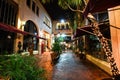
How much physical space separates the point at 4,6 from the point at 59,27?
A: 2019 centimetres

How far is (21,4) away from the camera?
1136 cm

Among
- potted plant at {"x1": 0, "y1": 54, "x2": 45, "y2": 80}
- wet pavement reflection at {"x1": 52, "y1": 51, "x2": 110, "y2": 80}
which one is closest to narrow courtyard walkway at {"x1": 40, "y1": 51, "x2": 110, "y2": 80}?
wet pavement reflection at {"x1": 52, "y1": 51, "x2": 110, "y2": 80}

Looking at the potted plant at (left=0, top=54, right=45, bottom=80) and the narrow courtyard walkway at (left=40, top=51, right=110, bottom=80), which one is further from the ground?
the potted plant at (left=0, top=54, right=45, bottom=80)

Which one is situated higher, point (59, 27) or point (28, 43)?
point (59, 27)

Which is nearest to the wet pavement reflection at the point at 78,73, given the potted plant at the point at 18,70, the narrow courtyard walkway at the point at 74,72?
the narrow courtyard walkway at the point at 74,72

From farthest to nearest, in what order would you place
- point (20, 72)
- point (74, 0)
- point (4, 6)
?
point (4, 6) < point (74, 0) < point (20, 72)

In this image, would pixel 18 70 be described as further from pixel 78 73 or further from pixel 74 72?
pixel 74 72

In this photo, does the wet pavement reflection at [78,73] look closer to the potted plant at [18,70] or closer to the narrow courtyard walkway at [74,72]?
the narrow courtyard walkway at [74,72]

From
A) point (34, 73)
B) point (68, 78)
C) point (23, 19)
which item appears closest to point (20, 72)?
point (34, 73)

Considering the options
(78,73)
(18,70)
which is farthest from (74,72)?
(18,70)

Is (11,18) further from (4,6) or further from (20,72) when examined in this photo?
(20,72)

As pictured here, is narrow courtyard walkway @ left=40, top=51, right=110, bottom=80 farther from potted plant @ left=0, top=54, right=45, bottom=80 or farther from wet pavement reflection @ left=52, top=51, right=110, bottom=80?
potted plant @ left=0, top=54, right=45, bottom=80

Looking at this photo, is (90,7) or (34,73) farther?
(90,7)

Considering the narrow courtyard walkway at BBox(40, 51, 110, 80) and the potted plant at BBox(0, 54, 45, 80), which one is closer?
the potted plant at BBox(0, 54, 45, 80)
